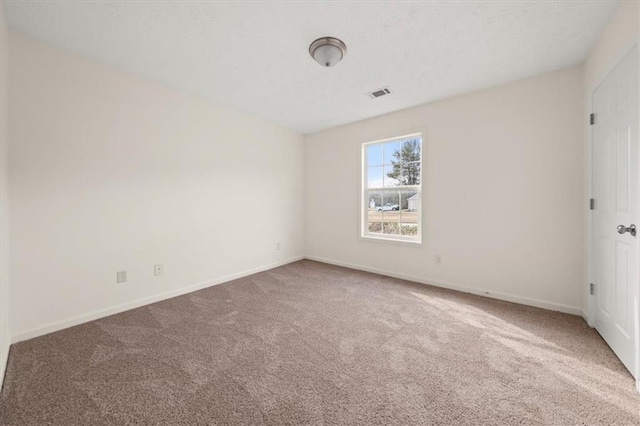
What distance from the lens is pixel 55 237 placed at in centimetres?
223

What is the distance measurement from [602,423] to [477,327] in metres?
0.98

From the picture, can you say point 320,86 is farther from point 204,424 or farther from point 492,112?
point 204,424

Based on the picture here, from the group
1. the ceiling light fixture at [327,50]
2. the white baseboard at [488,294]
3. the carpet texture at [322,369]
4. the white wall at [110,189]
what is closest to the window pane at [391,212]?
the white baseboard at [488,294]

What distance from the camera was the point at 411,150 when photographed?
371cm

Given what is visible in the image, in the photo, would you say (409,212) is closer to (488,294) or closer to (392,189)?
(392,189)

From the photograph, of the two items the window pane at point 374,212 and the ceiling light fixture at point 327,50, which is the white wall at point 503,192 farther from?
the ceiling light fixture at point 327,50

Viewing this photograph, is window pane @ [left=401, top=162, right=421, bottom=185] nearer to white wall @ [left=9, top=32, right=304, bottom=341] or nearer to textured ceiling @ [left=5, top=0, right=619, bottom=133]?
textured ceiling @ [left=5, top=0, right=619, bottom=133]

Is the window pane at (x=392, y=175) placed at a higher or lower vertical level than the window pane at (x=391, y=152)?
lower

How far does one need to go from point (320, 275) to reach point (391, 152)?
222cm

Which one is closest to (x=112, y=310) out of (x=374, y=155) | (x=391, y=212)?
(x=391, y=212)

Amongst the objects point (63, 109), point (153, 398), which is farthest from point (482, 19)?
point (63, 109)

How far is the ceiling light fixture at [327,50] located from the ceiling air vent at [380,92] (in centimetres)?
89

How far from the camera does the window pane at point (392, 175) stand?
12.6ft

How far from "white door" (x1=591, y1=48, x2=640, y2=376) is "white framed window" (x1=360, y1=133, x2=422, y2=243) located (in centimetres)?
172
